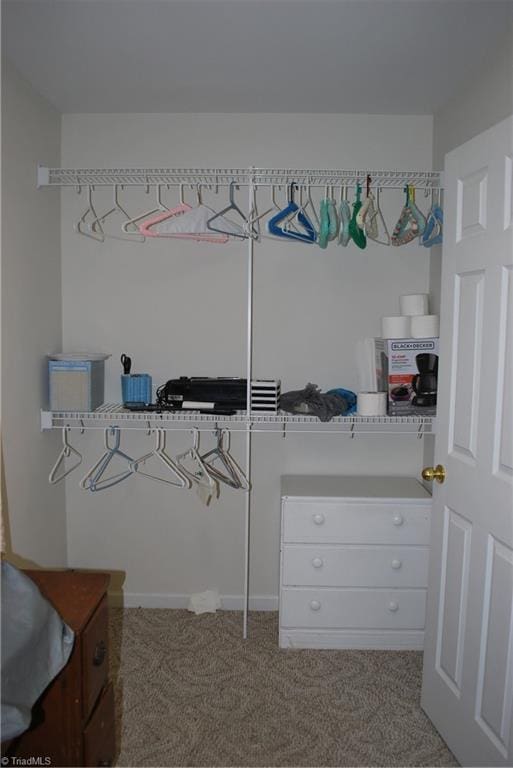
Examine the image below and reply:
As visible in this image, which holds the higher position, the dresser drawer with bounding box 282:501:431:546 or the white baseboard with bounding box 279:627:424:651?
the dresser drawer with bounding box 282:501:431:546

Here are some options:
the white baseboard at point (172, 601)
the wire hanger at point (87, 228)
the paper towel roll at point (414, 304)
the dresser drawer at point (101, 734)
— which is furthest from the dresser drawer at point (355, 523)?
the wire hanger at point (87, 228)

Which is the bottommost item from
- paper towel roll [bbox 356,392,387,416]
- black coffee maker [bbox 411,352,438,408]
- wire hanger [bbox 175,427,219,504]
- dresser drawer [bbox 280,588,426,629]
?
dresser drawer [bbox 280,588,426,629]

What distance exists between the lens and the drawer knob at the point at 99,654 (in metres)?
1.55

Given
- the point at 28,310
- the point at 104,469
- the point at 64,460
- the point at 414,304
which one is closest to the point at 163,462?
the point at 104,469

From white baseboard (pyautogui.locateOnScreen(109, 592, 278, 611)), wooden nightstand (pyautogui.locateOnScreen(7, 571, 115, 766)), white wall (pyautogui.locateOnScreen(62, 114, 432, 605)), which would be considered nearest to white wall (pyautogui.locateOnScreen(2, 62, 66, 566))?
white wall (pyautogui.locateOnScreen(62, 114, 432, 605))

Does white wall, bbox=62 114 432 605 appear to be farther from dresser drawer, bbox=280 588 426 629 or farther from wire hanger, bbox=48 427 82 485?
dresser drawer, bbox=280 588 426 629

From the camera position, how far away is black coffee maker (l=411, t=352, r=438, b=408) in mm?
2545

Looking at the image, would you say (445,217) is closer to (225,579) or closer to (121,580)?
(225,579)

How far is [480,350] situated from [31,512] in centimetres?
197

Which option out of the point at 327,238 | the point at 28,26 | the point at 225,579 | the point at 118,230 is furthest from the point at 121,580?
the point at 28,26

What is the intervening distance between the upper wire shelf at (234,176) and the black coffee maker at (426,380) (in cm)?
74

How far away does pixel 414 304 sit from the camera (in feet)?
8.72

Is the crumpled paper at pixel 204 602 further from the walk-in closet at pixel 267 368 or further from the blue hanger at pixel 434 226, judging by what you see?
the blue hanger at pixel 434 226

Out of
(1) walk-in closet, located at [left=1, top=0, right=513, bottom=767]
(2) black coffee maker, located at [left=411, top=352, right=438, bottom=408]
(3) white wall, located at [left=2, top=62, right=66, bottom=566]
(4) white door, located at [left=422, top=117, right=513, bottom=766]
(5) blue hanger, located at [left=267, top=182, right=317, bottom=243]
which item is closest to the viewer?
(4) white door, located at [left=422, top=117, right=513, bottom=766]
